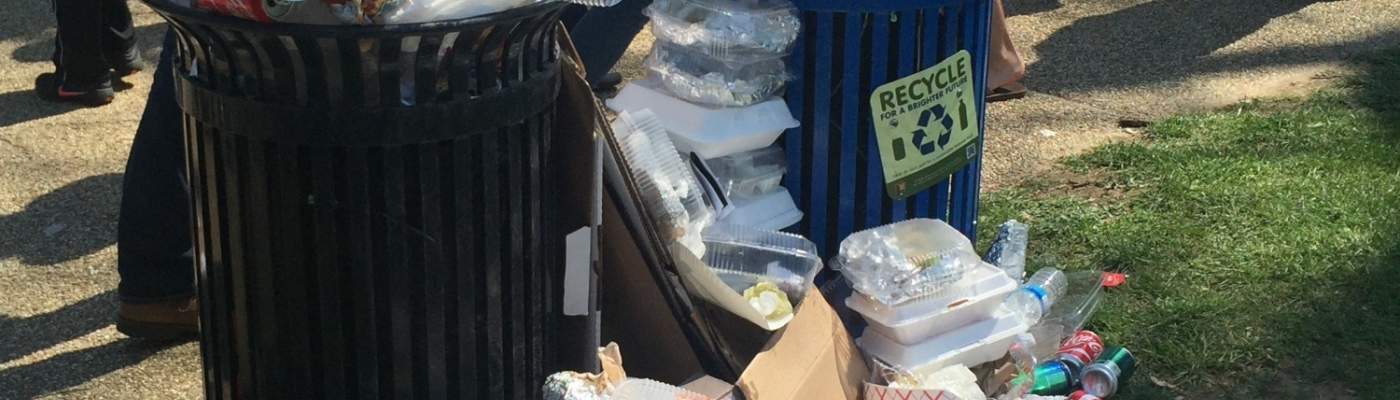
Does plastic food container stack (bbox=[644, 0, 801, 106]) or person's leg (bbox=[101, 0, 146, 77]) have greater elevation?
plastic food container stack (bbox=[644, 0, 801, 106])

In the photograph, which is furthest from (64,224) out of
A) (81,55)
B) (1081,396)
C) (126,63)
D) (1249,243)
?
(1249,243)

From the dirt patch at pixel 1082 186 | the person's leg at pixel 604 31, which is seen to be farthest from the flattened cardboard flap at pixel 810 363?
the dirt patch at pixel 1082 186

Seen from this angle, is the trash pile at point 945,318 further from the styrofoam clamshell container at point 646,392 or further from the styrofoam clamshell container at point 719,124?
the styrofoam clamshell container at point 646,392

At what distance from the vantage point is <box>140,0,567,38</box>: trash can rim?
1839 mm

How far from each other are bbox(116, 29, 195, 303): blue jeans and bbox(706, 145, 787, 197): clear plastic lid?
1.16 m

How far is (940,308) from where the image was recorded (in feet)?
9.24

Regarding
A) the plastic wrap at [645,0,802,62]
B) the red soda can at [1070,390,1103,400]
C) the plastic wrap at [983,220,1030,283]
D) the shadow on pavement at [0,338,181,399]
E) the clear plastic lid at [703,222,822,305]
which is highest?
the plastic wrap at [645,0,802,62]

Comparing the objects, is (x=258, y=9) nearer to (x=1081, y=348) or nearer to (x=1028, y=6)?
(x=1081, y=348)

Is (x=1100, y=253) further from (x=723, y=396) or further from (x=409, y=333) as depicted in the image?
(x=409, y=333)

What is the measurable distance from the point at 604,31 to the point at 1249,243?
181cm

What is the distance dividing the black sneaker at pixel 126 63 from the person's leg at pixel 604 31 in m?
2.58

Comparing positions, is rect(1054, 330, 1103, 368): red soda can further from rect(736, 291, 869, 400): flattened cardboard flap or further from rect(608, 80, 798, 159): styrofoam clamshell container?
rect(608, 80, 798, 159): styrofoam clamshell container

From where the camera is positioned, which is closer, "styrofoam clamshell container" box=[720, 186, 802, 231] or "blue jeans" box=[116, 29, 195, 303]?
"styrofoam clamshell container" box=[720, 186, 802, 231]

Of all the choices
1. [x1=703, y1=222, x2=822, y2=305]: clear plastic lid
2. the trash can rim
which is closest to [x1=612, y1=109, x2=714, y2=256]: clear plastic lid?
[x1=703, y1=222, x2=822, y2=305]: clear plastic lid
